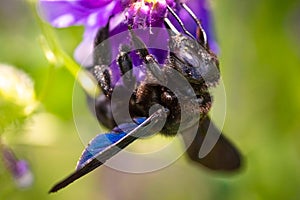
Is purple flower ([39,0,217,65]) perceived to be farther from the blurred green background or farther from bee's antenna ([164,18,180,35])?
the blurred green background

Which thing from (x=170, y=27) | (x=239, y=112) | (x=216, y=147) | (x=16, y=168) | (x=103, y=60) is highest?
(x=170, y=27)

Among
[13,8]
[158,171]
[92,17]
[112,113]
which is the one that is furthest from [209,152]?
[13,8]

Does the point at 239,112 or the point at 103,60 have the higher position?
the point at 103,60

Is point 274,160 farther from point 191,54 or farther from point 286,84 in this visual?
point 191,54

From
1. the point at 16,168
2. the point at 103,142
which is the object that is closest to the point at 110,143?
the point at 103,142

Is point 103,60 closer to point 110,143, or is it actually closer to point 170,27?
point 170,27

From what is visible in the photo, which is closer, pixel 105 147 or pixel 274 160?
pixel 105 147

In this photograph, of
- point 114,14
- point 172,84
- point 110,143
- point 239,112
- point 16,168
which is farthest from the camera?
point 239,112

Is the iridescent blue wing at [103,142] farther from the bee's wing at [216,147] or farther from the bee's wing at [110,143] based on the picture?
the bee's wing at [216,147]
